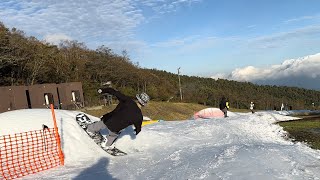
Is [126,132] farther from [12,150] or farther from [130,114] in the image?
[12,150]

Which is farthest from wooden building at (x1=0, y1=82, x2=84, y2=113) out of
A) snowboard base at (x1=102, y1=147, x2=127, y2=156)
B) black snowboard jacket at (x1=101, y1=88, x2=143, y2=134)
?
black snowboard jacket at (x1=101, y1=88, x2=143, y2=134)

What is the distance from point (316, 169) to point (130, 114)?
15.6 ft

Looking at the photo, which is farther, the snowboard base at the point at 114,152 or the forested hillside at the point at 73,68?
the forested hillside at the point at 73,68

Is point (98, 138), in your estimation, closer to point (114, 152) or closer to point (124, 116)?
point (114, 152)

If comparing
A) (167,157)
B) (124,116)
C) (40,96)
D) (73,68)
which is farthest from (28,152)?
(73,68)

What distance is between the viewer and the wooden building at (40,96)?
1232 inches

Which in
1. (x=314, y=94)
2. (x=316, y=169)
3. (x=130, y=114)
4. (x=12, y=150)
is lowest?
(x=314, y=94)

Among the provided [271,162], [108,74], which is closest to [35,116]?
[271,162]

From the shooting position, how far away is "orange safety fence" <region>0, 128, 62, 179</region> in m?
8.30

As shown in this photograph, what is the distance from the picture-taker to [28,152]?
9.16 metres

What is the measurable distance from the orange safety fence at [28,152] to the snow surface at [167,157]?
0.86 ft

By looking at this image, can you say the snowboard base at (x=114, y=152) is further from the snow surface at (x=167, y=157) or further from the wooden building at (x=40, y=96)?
the wooden building at (x=40, y=96)

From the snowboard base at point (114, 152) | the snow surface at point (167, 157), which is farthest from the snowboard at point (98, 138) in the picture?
the snow surface at point (167, 157)

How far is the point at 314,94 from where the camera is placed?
15262 cm
